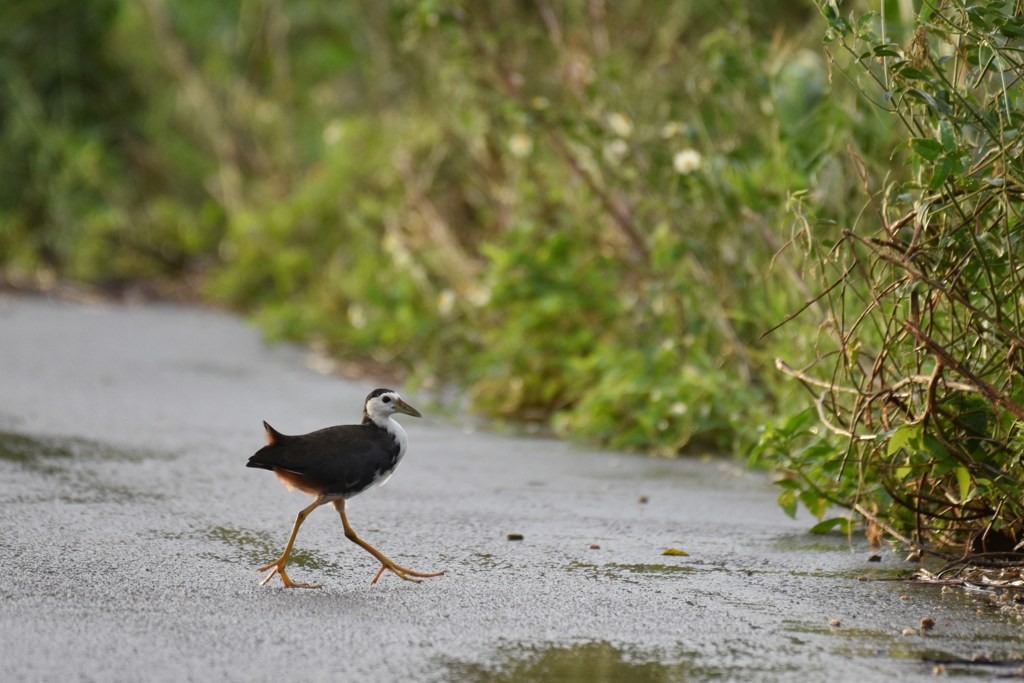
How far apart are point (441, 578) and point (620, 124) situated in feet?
14.5

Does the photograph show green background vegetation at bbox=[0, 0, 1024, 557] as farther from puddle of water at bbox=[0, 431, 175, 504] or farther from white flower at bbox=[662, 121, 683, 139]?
puddle of water at bbox=[0, 431, 175, 504]

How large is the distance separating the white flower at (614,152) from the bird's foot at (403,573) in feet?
13.8

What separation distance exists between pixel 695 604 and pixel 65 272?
47.5 feet

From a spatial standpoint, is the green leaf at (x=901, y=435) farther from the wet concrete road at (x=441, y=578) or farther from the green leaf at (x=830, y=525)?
the green leaf at (x=830, y=525)

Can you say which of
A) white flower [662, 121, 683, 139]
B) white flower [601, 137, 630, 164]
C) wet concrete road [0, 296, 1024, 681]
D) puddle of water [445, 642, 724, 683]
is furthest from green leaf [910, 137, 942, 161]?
white flower [601, 137, 630, 164]

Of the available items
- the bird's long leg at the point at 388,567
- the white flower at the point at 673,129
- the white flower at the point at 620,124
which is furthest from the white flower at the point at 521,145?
the bird's long leg at the point at 388,567

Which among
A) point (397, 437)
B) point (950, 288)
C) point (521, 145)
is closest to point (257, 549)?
point (397, 437)

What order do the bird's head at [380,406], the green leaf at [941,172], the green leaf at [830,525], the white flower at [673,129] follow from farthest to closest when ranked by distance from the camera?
the white flower at [673,129] → the green leaf at [830,525] → the bird's head at [380,406] → the green leaf at [941,172]

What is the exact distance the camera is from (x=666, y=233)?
8039 millimetres

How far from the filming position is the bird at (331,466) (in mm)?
4715

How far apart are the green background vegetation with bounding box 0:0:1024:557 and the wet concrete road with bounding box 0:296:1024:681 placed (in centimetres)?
46

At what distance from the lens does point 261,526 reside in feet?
18.4

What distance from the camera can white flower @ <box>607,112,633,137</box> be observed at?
8.20 metres

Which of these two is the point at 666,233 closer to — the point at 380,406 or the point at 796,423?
the point at 796,423
